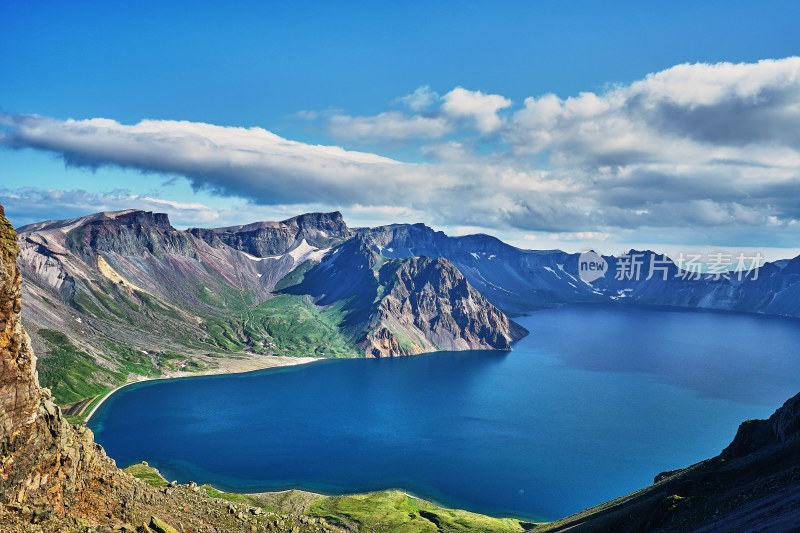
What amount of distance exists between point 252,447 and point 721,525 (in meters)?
169

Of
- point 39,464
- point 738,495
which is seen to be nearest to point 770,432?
point 738,495

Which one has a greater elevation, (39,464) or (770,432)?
(770,432)

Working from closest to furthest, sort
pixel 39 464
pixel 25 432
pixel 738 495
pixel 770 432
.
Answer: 1. pixel 25 432
2. pixel 39 464
3. pixel 738 495
4. pixel 770 432

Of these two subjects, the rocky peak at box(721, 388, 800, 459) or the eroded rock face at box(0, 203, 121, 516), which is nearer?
the eroded rock face at box(0, 203, 121, 516)

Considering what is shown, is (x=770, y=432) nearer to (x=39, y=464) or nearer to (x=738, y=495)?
(x=738, y=495)

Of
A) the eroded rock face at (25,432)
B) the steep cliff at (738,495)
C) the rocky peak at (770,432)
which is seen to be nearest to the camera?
the eroded rock face at (25,432)

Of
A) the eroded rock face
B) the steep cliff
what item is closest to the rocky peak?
the steep cliff

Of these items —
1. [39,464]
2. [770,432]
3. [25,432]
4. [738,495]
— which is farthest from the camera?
[770,432]

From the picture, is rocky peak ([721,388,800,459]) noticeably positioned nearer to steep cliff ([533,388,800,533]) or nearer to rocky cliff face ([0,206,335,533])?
steep cliff ([533,388,800,533])

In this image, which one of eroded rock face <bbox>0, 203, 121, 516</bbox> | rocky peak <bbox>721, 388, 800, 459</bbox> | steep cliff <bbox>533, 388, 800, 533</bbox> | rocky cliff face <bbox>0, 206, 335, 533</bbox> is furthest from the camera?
rocky peak <bbox>721, 388, 800, 459</bbox>

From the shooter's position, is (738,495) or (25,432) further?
(738,495)

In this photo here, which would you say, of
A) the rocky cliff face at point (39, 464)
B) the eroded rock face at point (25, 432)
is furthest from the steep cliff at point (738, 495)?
the eroded rock face at point (25, 432)

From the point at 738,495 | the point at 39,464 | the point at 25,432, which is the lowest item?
the point at 738,495

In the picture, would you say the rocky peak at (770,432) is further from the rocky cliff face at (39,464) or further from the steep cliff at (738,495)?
the rocky cliff face at (39,464)
